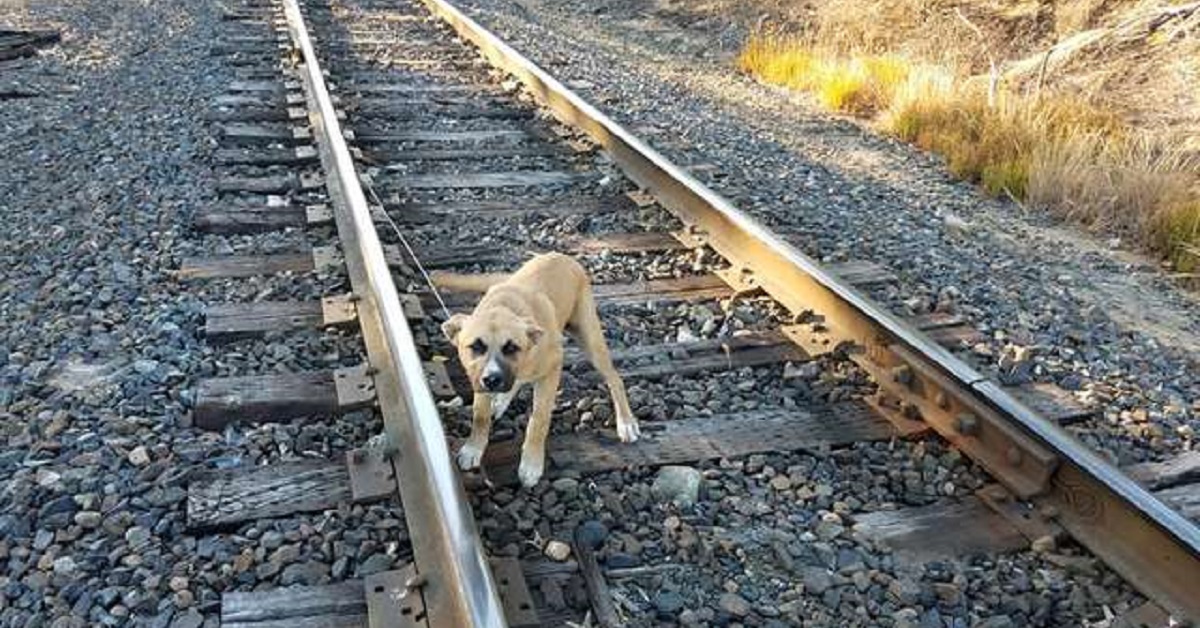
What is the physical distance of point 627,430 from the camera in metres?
3.27

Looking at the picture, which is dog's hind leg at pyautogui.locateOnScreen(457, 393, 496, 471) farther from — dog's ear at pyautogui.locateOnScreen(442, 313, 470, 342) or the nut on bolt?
the nut on bolt

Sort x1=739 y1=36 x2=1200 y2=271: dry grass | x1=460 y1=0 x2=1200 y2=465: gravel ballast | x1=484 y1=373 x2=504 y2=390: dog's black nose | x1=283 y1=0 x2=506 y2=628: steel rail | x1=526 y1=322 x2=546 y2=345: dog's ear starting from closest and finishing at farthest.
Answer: x1=283 y1=0 x2=506 y2=628: steel rail → x1=484 y1=373 x2=504 y2=390: dog's black nose → x1=526 y1=322 x2=546 y2=345: dog's ear → x1=460 y1=0 x2=1200 y2=465: gravel ballast → x1=739 y1=36 x2=1200 y2=271: dry grass

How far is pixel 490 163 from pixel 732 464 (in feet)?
11.9

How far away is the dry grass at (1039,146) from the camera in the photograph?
5633mm

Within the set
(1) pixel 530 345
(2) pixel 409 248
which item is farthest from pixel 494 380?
(2) pixel 409 248

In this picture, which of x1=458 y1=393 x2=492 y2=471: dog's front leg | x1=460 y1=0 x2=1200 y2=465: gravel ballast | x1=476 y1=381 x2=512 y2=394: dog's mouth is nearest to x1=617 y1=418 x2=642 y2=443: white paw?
x1=458 y1=393 x2=492 y2=471: dog's front leg

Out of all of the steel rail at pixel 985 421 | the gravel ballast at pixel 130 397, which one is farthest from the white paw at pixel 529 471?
the steel rail at pixel 985 421

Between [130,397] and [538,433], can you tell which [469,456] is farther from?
[130,397]

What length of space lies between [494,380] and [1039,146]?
4787 mm

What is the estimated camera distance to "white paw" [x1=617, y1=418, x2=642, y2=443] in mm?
3258

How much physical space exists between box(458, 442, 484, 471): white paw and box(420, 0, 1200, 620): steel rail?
1.44 metres

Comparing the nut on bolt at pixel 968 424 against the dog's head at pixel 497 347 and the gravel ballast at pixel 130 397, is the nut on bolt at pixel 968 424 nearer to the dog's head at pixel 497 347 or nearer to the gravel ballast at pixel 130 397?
the dog's head at pixel 497 347

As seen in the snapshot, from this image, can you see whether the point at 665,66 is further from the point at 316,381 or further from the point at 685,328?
the point at 316,381

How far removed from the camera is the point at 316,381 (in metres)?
3.46
